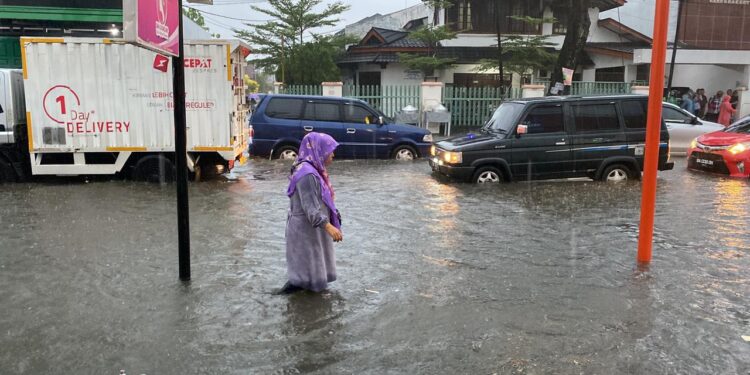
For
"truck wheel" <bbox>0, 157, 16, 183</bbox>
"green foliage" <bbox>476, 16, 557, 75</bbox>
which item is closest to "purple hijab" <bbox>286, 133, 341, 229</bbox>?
"truck wheel" <bbox>0, 157, 16, 183</bbox>

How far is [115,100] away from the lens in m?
10.5

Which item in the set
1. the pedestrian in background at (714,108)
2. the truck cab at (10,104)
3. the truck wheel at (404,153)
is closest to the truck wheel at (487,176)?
the truck wheel at (404,153)

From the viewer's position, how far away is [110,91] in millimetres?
10484

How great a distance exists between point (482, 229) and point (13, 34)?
52.9 ft

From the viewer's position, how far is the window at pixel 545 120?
1074cm

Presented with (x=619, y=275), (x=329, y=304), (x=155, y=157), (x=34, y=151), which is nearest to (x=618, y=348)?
(x=619, y=275)

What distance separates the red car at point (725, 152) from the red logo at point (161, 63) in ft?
35.0

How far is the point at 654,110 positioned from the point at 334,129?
9.28 m

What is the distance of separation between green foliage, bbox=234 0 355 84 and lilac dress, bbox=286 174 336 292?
23.8 metres

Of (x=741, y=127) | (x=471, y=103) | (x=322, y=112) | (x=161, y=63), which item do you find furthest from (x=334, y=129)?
(x=471, y=103)

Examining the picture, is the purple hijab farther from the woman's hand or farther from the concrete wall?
the concrete wall

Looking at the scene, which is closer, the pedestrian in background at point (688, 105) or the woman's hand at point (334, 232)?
the woman's hand at point (334, 232)

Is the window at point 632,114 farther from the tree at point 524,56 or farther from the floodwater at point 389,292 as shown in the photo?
the tree at point 524,56

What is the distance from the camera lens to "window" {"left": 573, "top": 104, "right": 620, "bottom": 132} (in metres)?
10.9
